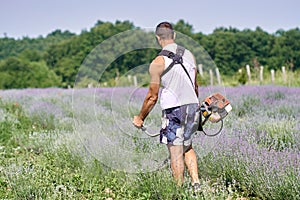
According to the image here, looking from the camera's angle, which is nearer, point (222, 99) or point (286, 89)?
point (222, 99)

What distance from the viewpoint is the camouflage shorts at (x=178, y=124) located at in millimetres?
3340

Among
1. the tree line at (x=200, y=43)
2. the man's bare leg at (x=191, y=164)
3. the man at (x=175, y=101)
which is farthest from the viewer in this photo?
the tree line at (x=200, y=43)

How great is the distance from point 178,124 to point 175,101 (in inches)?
8.0

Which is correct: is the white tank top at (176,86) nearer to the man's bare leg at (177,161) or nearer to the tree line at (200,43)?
the man's bare leg at (177,161)

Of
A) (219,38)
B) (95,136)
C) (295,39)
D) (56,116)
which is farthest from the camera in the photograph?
(295,39)

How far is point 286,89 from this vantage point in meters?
8.74

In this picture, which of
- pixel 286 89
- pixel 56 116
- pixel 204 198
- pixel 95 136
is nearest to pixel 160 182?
pixel 204 198

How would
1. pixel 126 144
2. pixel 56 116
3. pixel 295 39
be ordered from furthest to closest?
pixel 295 39 < pixel 56 116 < pixel 126 144

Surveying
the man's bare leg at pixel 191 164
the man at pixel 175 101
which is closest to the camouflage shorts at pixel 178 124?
the man at pixel 175 101

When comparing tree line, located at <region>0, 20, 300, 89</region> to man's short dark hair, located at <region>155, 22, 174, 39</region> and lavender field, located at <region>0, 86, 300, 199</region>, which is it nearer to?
lavender field, located at <region>0, 86, 300, 199</region>

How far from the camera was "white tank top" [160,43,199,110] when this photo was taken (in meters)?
3.30

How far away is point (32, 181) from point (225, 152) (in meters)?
1.85

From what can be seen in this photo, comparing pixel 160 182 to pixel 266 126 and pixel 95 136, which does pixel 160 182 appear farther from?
pixel 266 126

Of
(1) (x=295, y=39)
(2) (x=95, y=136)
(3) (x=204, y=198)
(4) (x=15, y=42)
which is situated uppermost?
(4) (x=15, y=42)
